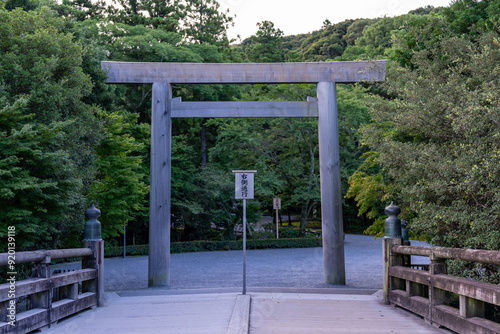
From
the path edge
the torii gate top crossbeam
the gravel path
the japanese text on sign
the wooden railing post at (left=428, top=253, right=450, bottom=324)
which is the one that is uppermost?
the torii gate top crossbeam

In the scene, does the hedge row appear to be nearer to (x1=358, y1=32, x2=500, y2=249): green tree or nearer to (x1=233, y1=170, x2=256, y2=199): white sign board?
(x1=233, y1=170, x2=256, y2=199): white sign board

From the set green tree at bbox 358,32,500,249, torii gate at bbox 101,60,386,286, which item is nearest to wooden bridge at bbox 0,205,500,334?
green tree at bbox 358,32,500,249

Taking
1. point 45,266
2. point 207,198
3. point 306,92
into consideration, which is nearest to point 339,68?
point 45,266

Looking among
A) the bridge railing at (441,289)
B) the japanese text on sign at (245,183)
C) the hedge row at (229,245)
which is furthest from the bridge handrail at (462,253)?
the hedge row at (229,245)

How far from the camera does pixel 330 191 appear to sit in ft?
31.6

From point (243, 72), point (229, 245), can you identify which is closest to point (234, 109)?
point (243, 72)

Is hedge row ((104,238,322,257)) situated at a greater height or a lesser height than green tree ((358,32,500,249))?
lesser

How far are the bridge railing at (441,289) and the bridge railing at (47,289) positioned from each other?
157 inches

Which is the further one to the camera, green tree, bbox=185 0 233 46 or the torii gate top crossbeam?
green tree, bbox=185 0 233 46

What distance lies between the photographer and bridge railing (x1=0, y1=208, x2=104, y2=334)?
410 cm

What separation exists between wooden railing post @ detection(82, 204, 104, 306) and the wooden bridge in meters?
0.01

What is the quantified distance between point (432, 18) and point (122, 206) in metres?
12.5

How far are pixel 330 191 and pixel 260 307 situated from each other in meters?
4.38

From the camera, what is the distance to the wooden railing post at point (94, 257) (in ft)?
21.2
